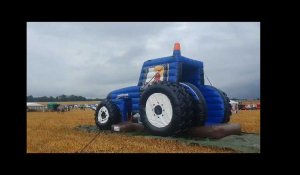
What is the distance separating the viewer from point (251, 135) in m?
6.89

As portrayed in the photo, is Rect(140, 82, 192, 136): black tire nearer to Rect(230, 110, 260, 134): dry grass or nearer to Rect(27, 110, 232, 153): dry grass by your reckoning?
Rect(27, 110, 232, 153): dry grass

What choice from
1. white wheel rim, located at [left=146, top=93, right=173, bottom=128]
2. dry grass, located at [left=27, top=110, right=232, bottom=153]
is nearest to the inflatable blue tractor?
white wheel rim, located at [left=146, top=93, right=173, bottom=128]

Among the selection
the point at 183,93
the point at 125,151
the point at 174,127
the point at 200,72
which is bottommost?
the point at 125,151

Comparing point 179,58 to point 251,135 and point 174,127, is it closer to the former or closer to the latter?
point 174,127

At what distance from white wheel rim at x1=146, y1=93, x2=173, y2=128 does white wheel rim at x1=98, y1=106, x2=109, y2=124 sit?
67.5 inches

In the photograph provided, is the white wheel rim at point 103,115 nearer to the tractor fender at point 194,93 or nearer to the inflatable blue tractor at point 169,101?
the inflatable blue tractor at point 169,101

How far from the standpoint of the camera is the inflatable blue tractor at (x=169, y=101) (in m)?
6.00

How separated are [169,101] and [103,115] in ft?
8.38

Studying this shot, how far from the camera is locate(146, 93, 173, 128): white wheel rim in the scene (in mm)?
6113

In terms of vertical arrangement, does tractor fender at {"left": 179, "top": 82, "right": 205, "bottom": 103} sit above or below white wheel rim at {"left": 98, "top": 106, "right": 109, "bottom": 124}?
above

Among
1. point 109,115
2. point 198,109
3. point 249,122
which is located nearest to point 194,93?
point 198,109

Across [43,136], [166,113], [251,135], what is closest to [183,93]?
[166,113]

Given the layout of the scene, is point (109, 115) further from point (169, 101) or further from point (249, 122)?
point (249, 122)

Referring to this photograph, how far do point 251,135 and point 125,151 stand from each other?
10.1 feet
